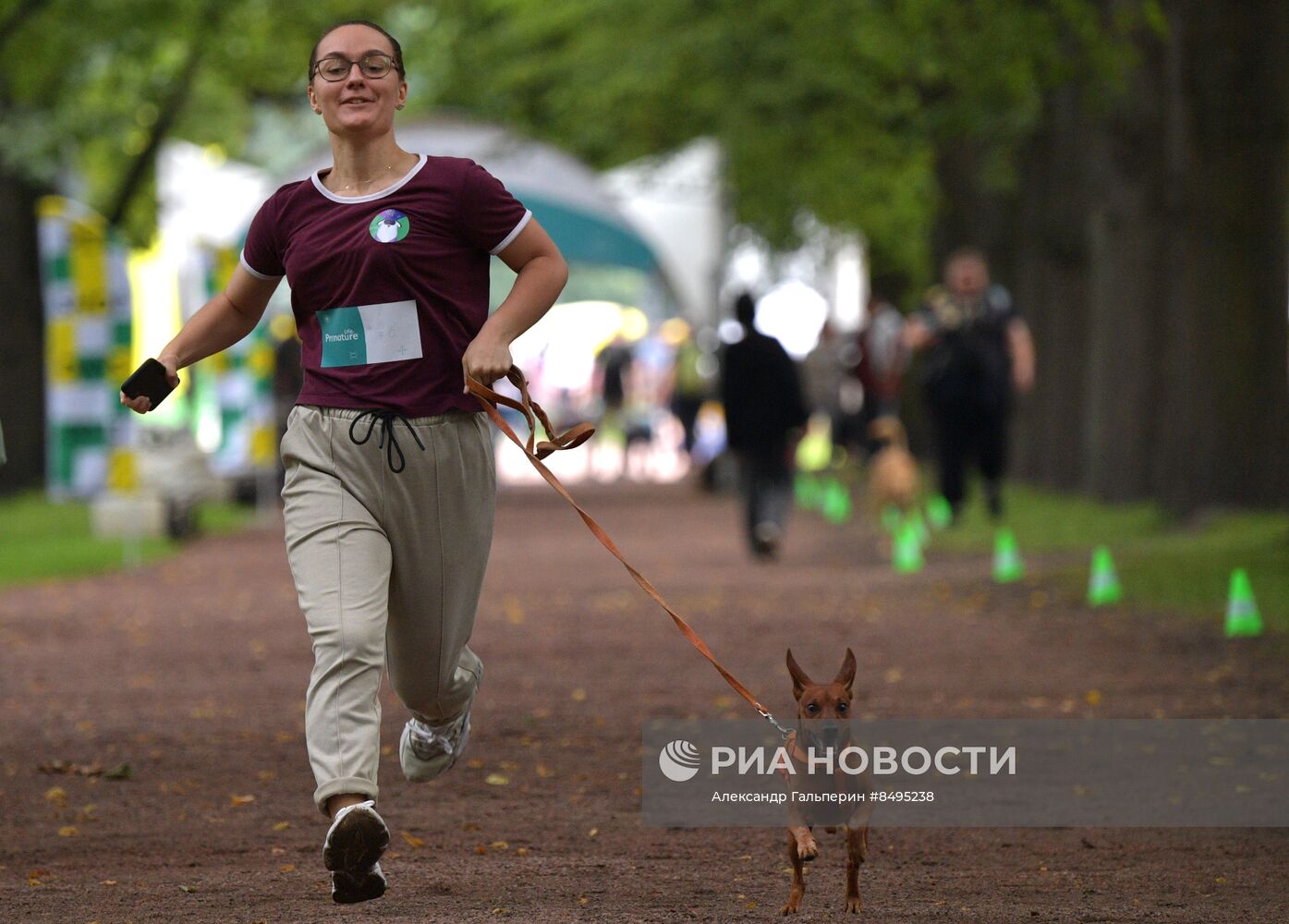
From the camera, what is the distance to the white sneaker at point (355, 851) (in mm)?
5344

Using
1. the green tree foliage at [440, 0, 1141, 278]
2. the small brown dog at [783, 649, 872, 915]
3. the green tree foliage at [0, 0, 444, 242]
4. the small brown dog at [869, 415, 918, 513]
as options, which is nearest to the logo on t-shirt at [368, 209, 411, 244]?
the small brown dog at [783, 649, 872, 915]

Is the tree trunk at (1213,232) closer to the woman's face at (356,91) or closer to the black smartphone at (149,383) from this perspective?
the woman's face at (356,91)

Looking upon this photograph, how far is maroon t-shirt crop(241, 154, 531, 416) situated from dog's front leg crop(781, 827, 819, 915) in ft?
4.45

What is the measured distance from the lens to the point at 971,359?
1842 centimetres

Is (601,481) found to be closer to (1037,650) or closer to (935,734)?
(1037,650)

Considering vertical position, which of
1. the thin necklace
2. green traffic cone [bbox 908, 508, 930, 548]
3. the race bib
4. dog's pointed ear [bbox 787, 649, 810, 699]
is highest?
the thin necklace

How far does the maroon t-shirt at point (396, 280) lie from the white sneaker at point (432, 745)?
952mm

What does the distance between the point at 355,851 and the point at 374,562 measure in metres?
0.75

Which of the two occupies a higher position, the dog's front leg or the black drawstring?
the black drawstring

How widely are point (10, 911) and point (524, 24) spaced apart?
24.8 metres

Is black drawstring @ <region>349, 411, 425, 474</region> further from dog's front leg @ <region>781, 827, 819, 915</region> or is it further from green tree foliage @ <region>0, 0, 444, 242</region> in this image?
green tree foliage @ <region>0, 0, 444, 242</region>

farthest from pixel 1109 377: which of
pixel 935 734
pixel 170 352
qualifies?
pixel 170 352

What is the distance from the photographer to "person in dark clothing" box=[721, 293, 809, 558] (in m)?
18.0

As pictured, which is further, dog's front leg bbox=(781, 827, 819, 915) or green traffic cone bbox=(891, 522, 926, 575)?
green traffic cone bbox=(891, 522, 926, 575)
